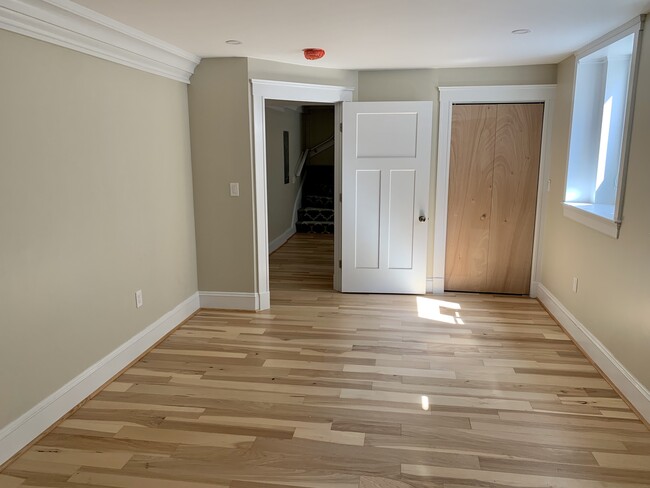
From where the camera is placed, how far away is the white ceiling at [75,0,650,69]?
8.46 ft

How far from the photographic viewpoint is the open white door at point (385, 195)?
4629 mm

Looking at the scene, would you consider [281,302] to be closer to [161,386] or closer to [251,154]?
[251,154]

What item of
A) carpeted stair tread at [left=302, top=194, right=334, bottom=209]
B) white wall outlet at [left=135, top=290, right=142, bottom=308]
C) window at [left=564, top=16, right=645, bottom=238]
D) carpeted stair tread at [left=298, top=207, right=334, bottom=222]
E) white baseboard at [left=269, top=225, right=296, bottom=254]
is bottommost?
white baseboard at [left=269, top=225, right=296, bottom=254]

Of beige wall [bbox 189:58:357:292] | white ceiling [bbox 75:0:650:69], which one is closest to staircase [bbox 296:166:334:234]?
beige wall [bbox 189:58:357:292]

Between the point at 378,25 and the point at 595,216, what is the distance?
2.01 metres

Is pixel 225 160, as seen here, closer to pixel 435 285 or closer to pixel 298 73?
pixel 298 73

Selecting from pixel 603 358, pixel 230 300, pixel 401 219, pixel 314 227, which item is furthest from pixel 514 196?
pixel 314 227

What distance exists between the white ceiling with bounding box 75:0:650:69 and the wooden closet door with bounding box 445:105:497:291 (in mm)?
696

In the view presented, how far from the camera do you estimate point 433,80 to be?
4.62 metres

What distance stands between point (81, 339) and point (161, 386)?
575 mm

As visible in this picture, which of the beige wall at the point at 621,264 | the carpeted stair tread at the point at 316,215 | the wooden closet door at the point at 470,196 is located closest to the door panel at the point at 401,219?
the wooden closet door at the point at 470,196

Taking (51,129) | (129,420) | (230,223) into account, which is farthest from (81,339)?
(230,223)

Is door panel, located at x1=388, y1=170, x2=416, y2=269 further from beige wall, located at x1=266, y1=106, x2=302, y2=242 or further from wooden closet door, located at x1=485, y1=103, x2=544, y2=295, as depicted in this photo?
beige wall, located at x1=266, y1=106, x2=302, y2=242

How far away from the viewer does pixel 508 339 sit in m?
3.77
